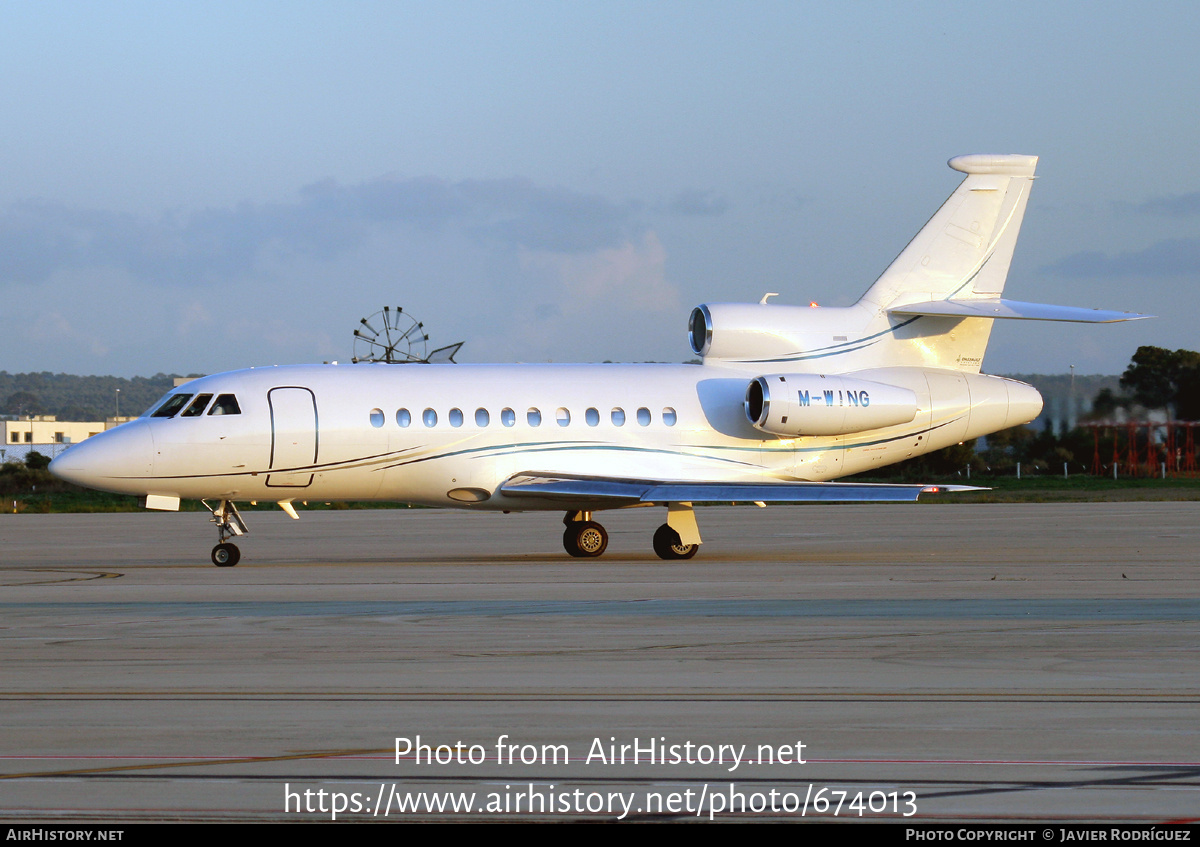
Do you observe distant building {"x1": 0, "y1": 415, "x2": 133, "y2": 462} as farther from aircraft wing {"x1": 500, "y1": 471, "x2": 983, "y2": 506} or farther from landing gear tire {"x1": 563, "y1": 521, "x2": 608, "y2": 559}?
aircraft wing {"x1": 500, "y1": 471, "x2": 983, "y2": 506}

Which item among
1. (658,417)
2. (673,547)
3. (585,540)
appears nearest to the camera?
(673,547)

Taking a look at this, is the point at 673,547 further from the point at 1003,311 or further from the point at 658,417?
the point at 1003,311

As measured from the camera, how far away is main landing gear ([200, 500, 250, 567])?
73.6 ft

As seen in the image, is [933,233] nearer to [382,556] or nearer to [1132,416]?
[382,556]

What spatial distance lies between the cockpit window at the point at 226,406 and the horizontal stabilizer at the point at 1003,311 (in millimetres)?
12519

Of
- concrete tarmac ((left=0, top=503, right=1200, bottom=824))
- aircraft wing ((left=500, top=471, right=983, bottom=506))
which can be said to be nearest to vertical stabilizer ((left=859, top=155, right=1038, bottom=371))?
aircraft wing ((left=500, top=471, right=983, bottom=506))

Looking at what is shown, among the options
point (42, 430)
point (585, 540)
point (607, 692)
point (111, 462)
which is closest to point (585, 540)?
point (585, 540)

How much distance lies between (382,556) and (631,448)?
16.6 ft

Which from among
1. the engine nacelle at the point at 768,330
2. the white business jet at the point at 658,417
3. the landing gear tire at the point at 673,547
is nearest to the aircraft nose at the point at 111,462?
the white business jet at the point at 658,417

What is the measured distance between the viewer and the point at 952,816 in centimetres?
632

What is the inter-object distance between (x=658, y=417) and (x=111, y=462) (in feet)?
31.6

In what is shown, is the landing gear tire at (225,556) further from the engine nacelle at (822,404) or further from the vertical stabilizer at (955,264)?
the vertical stabilizer at (955,264)

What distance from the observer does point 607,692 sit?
9789mm

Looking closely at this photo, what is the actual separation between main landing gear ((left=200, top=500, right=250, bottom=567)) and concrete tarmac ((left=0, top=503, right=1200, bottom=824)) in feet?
4.17
